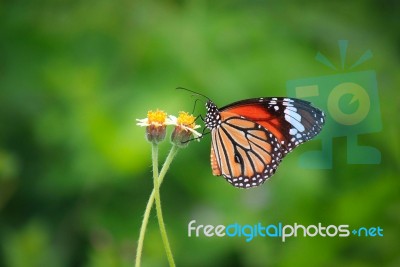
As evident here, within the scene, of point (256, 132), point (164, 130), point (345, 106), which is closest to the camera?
point (164, 130)

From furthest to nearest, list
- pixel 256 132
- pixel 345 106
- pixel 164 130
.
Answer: pixel 345 106
pixel 256 132
pixel 164 130

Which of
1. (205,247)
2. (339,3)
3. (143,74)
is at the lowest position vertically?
(205,247)

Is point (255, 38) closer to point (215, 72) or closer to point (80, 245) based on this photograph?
point (215, 72)

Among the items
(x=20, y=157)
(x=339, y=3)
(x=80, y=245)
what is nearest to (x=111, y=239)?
(x=80, y=245)

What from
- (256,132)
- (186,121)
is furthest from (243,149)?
(186,121)

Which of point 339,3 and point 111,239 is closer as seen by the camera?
point 111,239

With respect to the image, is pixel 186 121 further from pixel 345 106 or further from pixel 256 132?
pixel 345 106

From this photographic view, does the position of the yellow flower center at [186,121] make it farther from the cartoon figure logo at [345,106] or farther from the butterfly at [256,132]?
the cartoon figure logo at [345,106]
